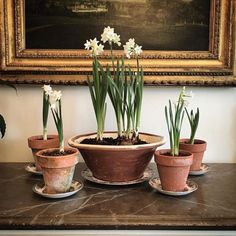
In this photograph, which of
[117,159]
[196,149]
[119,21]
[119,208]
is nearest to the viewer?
[119,208]

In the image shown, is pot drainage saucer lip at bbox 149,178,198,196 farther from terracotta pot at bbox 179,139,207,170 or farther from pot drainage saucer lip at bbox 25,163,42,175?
pot drainage saucer lip at bbox 25,163,42,175

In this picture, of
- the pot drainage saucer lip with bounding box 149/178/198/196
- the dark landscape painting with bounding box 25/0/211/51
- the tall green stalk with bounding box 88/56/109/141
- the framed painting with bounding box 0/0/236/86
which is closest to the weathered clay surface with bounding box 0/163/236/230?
the pot drainage saucer lip with bounding box 149/178/198/196

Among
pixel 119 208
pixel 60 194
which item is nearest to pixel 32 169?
pixel 60 194

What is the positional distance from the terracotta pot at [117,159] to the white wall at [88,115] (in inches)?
9.9

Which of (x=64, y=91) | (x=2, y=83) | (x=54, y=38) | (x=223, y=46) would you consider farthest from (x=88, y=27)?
(x=223, y=46)

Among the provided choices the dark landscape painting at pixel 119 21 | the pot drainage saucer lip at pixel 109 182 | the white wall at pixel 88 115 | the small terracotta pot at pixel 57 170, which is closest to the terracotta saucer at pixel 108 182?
the pot drainage saucer lip at pixel 109 182

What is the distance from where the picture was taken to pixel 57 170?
0.78 metres

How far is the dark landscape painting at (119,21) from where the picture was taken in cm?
108

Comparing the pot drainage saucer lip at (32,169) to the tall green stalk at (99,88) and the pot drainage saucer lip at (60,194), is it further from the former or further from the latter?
the tall green stalk at (99,88)

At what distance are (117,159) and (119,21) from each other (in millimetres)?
503

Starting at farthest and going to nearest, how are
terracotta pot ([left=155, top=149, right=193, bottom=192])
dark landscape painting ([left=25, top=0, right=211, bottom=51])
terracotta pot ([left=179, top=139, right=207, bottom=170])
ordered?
dark landscape painting ([left=25, top=0, right=211, bottom=51]) < terracotta pot ([left=179, top=139, right=207, bottom=170]) < terracotta pot ([left=155, top=149, right=193, bottom=192])

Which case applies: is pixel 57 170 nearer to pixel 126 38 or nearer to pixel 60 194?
pixel 60 194

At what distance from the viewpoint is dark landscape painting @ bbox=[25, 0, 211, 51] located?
42.7 inches

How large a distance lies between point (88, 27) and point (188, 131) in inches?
20.1
